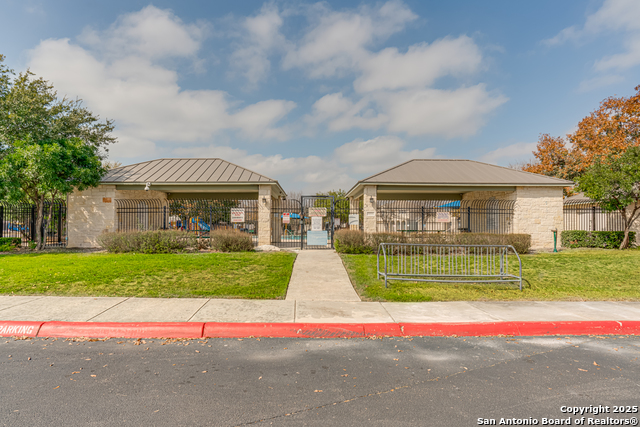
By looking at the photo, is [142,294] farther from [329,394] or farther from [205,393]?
[329,394]

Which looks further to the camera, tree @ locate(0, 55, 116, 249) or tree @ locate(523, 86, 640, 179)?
tree @ locate(523, 86, 640, 179)

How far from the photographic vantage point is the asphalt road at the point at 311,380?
288 centimetres

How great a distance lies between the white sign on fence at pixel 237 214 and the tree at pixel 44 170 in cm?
628

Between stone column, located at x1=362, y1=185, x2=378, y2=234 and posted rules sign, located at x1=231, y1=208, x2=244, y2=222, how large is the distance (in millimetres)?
5698

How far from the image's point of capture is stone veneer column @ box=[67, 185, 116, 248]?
16297 millimetres

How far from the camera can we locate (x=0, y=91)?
17719 mm

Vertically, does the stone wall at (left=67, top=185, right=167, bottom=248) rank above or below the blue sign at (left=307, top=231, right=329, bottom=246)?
above

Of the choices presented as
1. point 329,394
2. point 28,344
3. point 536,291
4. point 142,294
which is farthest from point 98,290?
point 536,291

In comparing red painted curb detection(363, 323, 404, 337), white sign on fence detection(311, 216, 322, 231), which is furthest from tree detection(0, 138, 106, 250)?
red painted curb detection(363, 323, 404, 337)

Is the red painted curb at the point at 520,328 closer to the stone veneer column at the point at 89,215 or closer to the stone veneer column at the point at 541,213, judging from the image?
the stone veneer column at the point at 541,213

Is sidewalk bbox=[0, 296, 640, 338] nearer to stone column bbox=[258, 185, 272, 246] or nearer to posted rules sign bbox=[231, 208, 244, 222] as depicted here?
posted rules sign bbox=[231, 208, 244, 222]

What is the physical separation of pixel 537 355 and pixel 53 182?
16753mm

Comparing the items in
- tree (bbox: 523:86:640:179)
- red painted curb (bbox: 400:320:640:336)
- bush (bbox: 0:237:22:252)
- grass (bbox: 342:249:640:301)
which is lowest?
red painted curb (bbox: 400:320:640:336)

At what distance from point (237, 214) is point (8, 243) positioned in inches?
402
